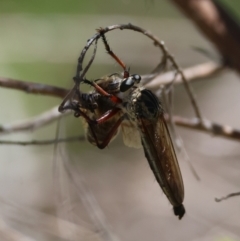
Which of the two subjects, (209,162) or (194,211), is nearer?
(194,211)

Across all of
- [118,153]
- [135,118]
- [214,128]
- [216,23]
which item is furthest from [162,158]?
[118,153]

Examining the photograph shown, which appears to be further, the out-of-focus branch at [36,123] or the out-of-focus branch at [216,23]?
the out-of-focus branch at [36,123]

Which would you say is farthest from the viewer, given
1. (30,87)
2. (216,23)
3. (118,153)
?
(118,153)

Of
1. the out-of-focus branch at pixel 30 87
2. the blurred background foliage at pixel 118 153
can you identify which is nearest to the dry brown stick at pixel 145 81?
the out-of-focus branch at pixel 30 87

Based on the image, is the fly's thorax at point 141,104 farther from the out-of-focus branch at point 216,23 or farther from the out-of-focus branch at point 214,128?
the out-of-focus branch at point 214,128

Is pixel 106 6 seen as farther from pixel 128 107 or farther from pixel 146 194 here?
pixel 128 107

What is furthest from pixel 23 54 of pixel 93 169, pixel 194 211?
pixel 194 211

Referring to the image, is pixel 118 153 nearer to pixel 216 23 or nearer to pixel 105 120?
pixel 105 120
